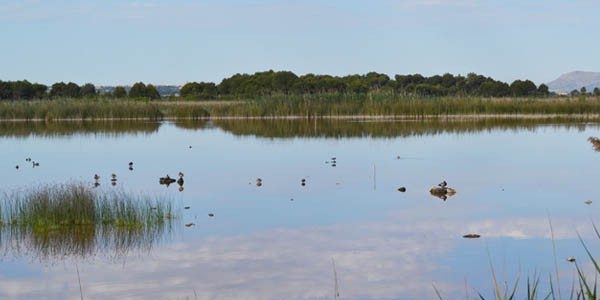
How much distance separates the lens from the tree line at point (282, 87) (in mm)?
63531

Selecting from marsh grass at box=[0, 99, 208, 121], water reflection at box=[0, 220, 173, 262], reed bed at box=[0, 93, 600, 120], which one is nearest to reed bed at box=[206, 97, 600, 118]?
reed bed at box=[0, 93, 600, 120]

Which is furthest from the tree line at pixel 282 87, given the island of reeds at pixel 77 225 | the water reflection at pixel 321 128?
the island of reeds at pixel 77 225

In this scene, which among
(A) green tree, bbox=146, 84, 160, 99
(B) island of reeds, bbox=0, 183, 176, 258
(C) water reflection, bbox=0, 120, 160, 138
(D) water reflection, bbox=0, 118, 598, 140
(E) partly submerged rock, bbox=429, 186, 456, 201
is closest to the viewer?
(B) island of reeds, bbox=0, 183, 176, 258

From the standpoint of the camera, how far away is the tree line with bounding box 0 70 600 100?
63.5 meters

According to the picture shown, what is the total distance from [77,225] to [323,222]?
8.79ft

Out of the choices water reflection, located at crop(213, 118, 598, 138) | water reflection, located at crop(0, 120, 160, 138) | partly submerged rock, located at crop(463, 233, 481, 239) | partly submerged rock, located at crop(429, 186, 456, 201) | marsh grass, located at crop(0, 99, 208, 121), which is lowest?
partly submerged rock, located at crop(463, 233, 481, 239)

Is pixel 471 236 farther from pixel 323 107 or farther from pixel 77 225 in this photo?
pixel 323 107

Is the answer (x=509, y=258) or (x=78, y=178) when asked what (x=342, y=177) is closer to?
(x=78, y=178)

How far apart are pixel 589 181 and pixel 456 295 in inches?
302

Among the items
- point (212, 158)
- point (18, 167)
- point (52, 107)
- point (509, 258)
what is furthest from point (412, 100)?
point (509, 258)

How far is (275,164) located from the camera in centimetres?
1750

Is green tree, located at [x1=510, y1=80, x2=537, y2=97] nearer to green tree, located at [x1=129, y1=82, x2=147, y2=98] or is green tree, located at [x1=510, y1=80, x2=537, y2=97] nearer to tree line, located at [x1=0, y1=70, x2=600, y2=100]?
tree line, located at [x1=0, y1=70, x2=600, y2=100]

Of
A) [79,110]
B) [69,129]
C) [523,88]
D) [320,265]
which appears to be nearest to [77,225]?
[320,265]

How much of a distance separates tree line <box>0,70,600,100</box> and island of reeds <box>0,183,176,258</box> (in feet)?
169
